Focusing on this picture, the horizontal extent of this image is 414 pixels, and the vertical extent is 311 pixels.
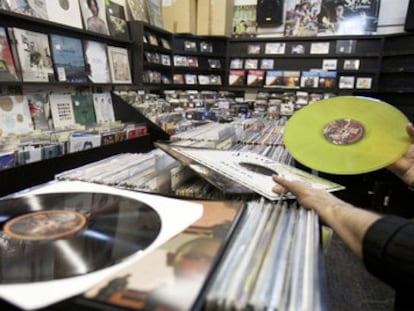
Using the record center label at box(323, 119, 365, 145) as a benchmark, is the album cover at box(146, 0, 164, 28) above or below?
above

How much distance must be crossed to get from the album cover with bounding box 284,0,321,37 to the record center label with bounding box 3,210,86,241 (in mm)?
4824

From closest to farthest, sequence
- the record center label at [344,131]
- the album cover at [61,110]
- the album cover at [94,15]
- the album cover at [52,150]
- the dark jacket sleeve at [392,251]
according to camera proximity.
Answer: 1. the dark jacket sleeve at [392,251]
2. the record center label at [344,131]
3. the album cover at [52,150]
4. the album cover at [61,110]
5. the album cover at [94,15]

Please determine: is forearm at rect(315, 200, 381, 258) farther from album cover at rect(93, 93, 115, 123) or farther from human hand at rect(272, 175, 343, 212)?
album cover at rect(93, 93, 115, 123)

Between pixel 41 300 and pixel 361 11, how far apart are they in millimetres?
5164

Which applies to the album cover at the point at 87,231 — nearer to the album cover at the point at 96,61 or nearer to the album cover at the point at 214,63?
the album cover at the point at 96,61

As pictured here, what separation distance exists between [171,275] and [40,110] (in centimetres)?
242

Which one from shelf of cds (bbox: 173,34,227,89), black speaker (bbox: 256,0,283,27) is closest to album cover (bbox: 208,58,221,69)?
shelf of cds (bbox: 173,34,227,89)

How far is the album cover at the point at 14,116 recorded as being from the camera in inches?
81.0

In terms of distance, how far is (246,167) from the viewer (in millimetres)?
871

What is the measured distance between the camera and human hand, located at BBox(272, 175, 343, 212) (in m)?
0.64

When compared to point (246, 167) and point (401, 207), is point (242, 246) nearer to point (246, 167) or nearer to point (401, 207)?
point (246, 167)

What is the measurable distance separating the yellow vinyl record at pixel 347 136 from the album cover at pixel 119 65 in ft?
8.08

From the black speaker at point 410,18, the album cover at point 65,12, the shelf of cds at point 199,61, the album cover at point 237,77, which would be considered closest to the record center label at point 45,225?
the album cover at point 65,12

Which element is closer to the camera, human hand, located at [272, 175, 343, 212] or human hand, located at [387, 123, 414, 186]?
human hand, located at [272, 175, 343, 212]
